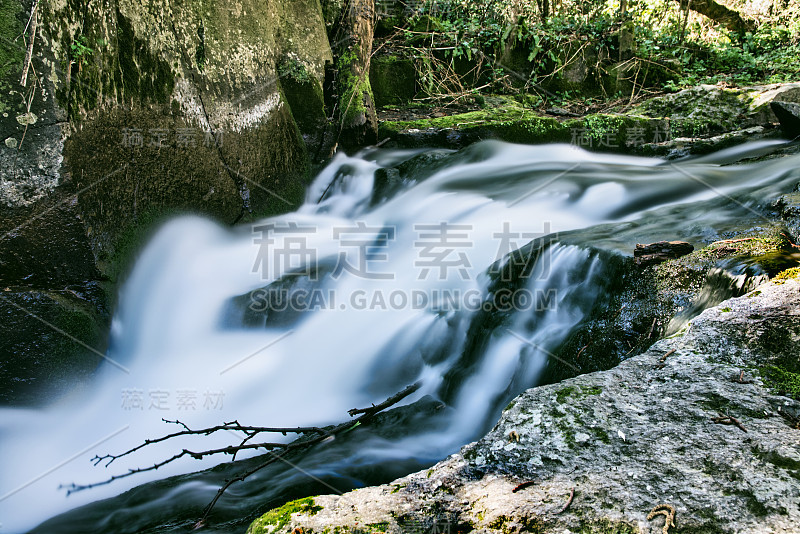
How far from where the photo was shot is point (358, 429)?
9.65 feet

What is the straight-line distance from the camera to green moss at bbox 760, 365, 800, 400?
5.06 feet

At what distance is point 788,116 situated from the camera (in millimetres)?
5789

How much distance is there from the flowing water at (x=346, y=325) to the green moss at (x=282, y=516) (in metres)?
0.96

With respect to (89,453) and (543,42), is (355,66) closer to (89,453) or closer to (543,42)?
(543,42)

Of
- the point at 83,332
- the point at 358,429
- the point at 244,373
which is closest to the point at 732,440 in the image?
the point at 358,429

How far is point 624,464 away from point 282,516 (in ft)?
2.73

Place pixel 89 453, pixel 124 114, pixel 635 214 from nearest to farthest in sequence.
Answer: pixel 89 453
pixel 124 114
pixel 635 214

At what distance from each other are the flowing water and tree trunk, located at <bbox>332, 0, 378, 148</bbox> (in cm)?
103

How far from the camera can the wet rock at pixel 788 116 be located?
5727 mm

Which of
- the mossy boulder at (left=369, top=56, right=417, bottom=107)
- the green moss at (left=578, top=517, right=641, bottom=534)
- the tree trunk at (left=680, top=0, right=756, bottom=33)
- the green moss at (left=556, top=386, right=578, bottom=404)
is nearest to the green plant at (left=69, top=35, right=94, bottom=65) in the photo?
the green moss at (left=556, top=386, right=578, bottom=404)

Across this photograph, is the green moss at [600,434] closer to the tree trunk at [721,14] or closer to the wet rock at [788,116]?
the wet rock at [788,116]

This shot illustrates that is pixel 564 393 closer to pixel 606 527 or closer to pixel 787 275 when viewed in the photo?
pixel 606 527

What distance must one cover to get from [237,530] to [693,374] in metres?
1.71

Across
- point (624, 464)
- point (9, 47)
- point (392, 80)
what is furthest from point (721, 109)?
point (9, 47)
